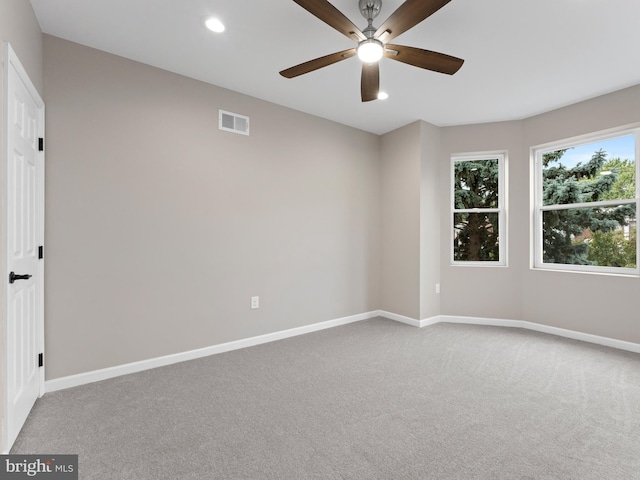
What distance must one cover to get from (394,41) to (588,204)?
2.98m

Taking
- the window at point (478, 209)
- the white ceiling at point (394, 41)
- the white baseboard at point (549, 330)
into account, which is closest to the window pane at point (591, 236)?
the window at point (478, 209)

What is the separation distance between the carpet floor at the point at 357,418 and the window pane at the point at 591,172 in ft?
5.82

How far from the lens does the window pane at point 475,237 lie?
4.33 m

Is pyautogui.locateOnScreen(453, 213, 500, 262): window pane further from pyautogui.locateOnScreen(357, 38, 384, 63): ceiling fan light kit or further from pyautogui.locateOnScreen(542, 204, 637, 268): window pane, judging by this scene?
pyautogui.locateOnScreen(357, 38, 384, 63): ceiling fan light kit

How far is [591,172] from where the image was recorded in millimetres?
3646

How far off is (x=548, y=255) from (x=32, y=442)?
17.1ft

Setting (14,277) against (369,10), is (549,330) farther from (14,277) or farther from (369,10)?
(14,277)

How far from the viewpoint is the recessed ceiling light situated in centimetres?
225

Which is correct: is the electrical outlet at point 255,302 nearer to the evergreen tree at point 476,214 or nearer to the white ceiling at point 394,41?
the white ceiling at point 394,41

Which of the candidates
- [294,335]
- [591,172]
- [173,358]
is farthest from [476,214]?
[173,358]

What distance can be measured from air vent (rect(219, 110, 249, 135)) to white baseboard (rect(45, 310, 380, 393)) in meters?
2.26

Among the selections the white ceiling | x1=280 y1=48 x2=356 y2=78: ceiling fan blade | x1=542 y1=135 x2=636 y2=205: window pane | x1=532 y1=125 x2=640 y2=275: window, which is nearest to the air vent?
the white ceiling

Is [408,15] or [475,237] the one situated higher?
[408,15]

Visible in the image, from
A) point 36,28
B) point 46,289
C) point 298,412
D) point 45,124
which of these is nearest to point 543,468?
point 298,412
